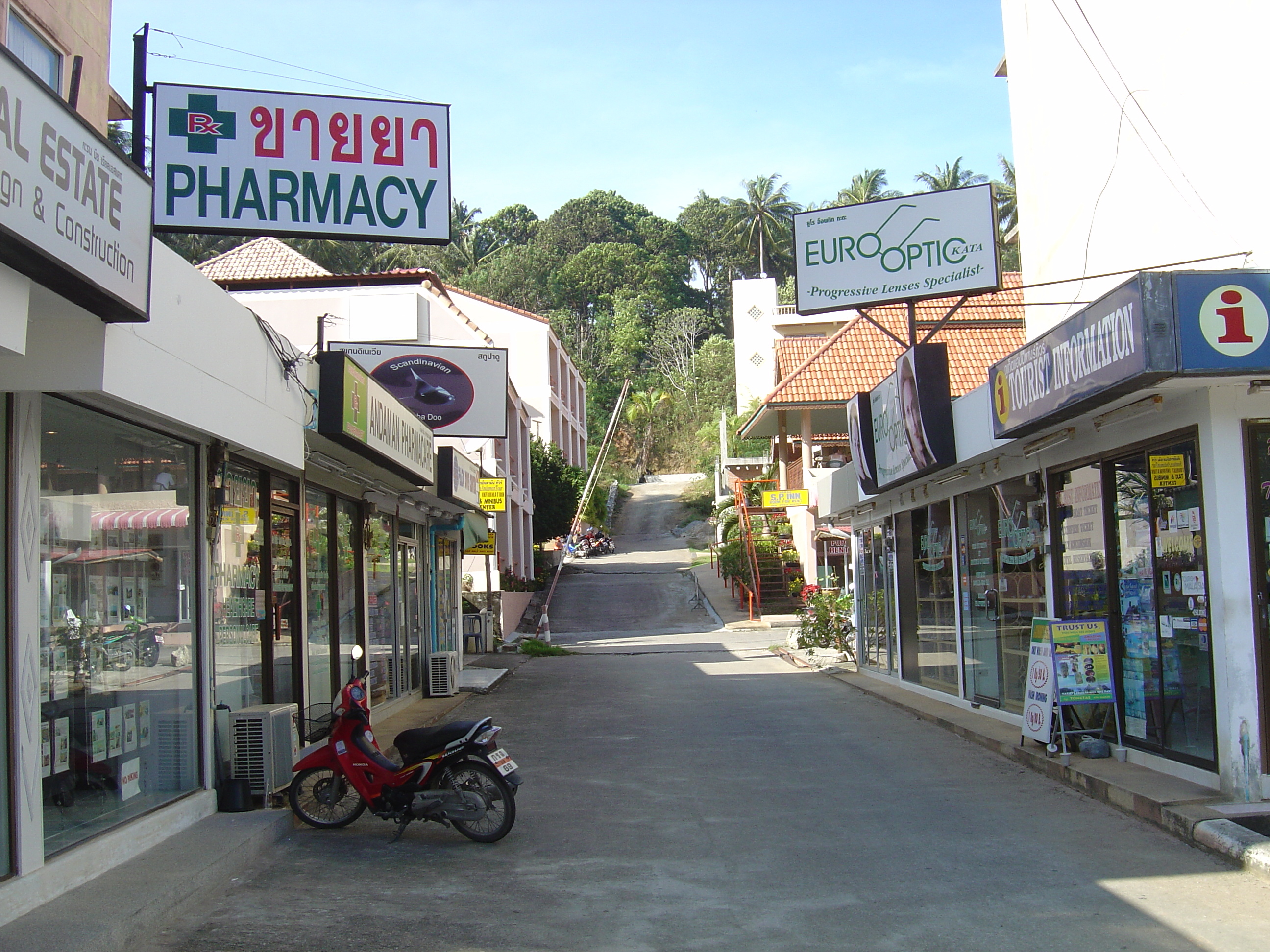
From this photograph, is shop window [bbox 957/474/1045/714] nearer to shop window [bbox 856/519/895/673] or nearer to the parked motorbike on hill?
shop window [bbox 856/519/895/673]

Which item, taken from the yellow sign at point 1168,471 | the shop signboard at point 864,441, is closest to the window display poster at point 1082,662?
the yellow sign at point 1168,471

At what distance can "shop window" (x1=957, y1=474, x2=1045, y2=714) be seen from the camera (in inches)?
442

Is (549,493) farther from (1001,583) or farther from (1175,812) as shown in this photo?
(1175,812)

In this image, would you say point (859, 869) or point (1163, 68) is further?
point (1163, 68)

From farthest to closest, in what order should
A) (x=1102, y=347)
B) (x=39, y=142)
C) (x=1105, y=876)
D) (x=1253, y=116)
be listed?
(x=1253, y=116) → (x=1102, y=347) → (x=1105, y=876) → (x=39, y=142)

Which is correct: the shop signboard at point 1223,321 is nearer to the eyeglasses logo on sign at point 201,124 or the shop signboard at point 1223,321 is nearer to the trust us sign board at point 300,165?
the trust us sign board at point 300,165

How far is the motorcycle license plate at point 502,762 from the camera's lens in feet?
24.1

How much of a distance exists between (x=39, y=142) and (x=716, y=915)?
16.1 ft

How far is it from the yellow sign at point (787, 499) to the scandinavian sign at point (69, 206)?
2418cm

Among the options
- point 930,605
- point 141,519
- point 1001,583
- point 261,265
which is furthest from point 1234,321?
point 261,265

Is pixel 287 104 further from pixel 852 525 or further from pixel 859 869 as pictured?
pixel 852 525

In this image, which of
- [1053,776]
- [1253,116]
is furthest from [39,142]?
[1253,116]

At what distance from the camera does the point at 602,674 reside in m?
19.7

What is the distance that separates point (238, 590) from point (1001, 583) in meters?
8.02
